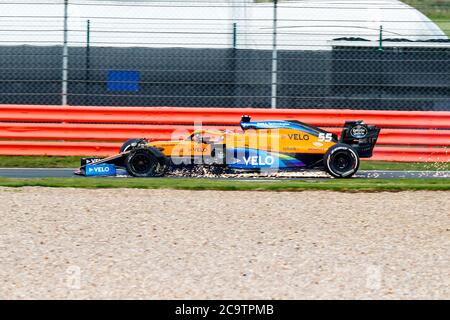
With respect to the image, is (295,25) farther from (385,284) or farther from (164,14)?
(385,284)

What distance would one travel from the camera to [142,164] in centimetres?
1230

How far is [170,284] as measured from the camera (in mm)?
6422

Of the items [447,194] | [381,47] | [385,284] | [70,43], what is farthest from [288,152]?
[385,284]

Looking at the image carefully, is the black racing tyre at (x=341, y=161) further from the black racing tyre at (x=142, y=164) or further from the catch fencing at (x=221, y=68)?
the catch fencing at (x=221, y=68)

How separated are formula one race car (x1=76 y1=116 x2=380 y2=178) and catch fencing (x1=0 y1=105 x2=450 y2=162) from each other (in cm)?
218

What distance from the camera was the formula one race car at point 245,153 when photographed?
40.1ft

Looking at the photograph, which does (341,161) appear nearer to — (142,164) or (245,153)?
(245,153)

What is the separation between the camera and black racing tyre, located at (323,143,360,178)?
1248cm

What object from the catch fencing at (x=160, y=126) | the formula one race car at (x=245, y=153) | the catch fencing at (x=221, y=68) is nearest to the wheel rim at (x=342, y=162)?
the formula one race car at (x=245, y=153)

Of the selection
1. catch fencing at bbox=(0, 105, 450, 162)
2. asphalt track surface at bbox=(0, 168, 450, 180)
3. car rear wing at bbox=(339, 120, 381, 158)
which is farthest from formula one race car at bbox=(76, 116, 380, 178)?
catch fencing at bbox=(0, 105, 450, 162)

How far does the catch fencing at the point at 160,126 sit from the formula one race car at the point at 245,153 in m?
2.18

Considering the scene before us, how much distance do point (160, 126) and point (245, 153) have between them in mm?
2868

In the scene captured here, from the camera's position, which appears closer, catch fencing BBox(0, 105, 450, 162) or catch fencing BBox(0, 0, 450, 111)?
catch fencing BBox(0, 105, 450, 162)

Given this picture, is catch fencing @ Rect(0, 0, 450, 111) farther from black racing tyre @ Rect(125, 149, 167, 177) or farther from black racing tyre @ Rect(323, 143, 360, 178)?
black racing tyre @ Rect(125, 149, 167, 177)
